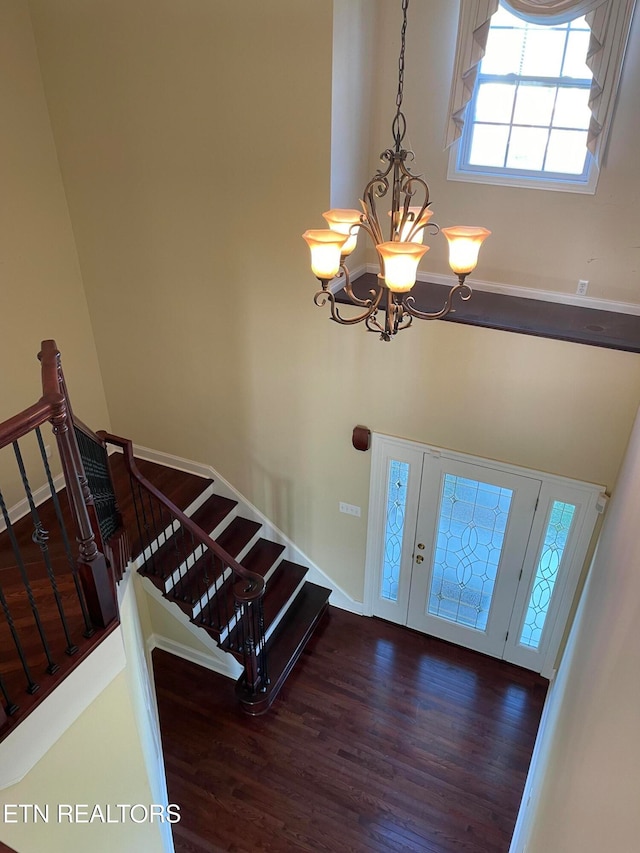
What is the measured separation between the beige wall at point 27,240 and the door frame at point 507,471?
2922 millimetres

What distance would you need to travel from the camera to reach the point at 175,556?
5285mm

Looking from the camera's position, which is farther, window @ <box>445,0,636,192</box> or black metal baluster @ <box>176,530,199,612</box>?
black metal baluster @ <box>176,530,199,612</box>

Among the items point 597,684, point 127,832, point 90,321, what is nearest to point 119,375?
point 90,321

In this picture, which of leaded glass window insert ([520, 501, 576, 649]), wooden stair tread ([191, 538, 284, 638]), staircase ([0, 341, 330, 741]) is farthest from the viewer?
wooden stair tread ([191, 538, 284, 638])

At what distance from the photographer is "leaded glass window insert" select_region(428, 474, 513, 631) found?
4961 millimetres

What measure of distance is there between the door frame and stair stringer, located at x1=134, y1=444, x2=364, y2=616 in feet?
0.90

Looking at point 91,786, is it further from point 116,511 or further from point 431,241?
point 431,241

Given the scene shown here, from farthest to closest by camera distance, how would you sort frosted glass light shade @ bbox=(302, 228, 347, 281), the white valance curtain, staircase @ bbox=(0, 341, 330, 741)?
the white valance curtain
frosted glass light shade @ bbox=(302, 228, 347, 281)
staircase @ bbox=(0, 341, 330, 741)

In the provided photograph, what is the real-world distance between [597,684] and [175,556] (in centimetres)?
374

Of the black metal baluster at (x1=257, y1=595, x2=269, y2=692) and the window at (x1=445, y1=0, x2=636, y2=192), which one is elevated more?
the window at (x1=445, y1=0, x2=636, y2=192)

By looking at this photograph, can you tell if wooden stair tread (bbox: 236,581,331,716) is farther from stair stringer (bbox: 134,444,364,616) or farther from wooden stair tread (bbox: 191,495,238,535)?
wooden stair tread (bbox: 191,495,238,535)

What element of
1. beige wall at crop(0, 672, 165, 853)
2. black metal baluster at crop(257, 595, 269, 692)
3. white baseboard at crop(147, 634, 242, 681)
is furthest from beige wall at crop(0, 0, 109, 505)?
beige wall at crop(0, 672, 165, 853)

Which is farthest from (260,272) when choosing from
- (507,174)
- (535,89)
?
(535,89)

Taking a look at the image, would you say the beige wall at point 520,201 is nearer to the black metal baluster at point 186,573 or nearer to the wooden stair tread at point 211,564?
the wooden stair tread at point 211,564
